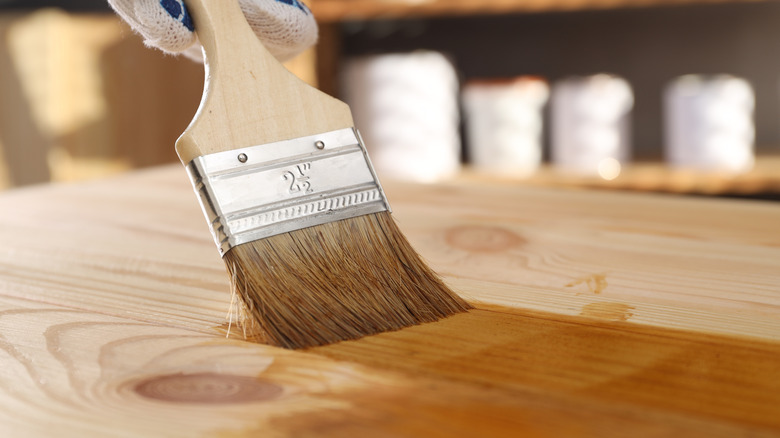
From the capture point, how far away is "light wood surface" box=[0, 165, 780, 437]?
1.13 feet

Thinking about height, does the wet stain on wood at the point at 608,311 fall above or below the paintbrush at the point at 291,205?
below

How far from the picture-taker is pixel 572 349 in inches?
16.8

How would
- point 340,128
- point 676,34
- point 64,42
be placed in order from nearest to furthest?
point 340,128 → point 64,42 → point 676,34

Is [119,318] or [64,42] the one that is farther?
[64,42]

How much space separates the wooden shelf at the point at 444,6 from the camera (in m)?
1.47

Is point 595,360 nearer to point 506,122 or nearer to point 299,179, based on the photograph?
point 299,179

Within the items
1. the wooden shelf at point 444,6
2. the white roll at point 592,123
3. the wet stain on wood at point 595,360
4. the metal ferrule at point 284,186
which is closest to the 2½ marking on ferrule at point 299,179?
the metal ferrule at point 284,186

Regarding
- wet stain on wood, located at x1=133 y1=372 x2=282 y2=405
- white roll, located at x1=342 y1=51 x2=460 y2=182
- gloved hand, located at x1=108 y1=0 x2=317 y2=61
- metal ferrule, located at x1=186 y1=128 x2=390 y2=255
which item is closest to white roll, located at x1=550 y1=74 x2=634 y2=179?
white roll, located at x1=342 y1=51 x2=460 y2=182

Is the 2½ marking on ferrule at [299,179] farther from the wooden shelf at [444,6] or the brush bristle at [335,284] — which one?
the wooden shelf at [444,6]

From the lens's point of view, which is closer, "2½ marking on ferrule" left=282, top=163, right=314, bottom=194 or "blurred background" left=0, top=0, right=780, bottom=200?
"2½ marking on ferrule" left=282, top=163, right=314, bottom=194

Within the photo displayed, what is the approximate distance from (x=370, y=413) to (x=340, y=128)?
249mm

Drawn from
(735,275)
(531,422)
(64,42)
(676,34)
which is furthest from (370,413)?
(676,34)

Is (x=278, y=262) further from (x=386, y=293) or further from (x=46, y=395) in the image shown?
(x=46, y=395)

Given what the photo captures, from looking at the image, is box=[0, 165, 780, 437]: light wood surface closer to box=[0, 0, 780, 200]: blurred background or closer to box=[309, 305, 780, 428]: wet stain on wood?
box=[309, 305, 780, 428]: wet stain on wood
